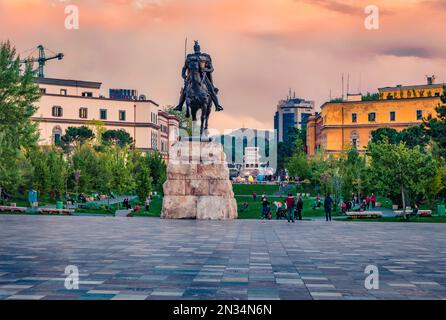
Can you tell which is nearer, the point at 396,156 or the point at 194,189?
the point at 194,189

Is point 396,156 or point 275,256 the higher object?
point 396,156

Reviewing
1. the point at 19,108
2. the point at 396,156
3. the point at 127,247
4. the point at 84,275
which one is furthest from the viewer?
the point at 19,108

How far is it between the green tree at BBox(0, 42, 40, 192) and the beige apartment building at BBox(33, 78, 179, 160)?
215 feet

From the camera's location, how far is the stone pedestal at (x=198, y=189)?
1089 inches

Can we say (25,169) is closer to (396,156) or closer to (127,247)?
(396,156)

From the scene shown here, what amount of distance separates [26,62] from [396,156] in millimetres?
22492

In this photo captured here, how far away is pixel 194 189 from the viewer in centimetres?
2766

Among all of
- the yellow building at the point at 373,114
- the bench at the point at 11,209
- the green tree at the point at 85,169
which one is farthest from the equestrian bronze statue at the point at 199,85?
the yellow building at the point at 373,114

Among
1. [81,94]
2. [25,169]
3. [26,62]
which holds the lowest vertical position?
[25,169]

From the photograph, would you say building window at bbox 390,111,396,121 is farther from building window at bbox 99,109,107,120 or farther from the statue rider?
the statue rider

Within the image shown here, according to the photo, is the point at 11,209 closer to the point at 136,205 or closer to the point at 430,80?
the point at 136,205

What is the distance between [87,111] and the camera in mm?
111875
